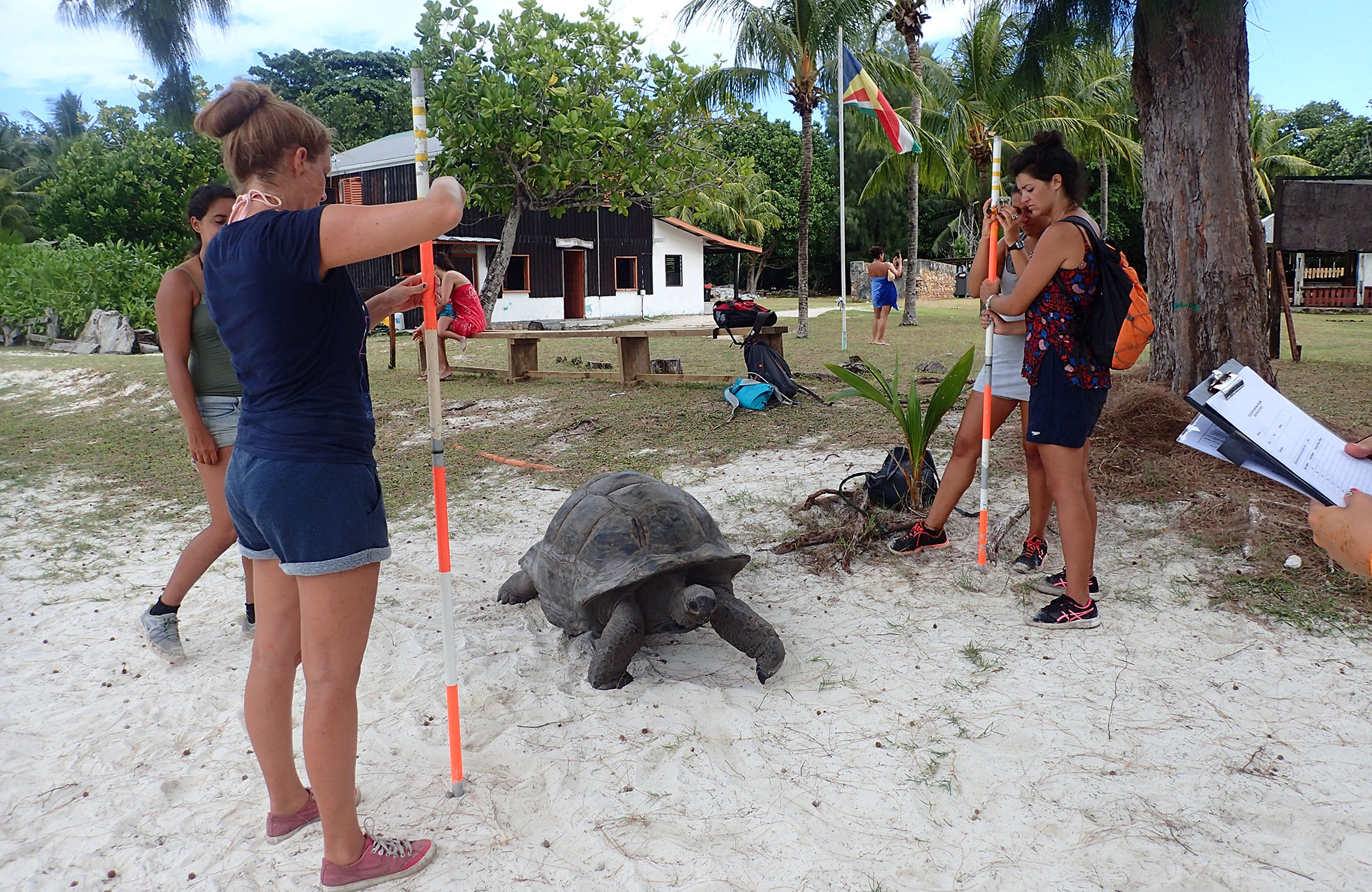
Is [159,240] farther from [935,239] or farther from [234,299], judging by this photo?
[935,239]

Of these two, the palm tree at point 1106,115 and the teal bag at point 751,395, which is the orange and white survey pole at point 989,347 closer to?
the teal bag at point 751,395

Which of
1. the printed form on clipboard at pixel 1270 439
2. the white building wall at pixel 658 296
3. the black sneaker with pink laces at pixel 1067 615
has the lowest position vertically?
the black sneaker with pink laces at pixel 1067 615

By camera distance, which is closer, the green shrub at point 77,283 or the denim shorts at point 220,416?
the denim shorts at point 220,416

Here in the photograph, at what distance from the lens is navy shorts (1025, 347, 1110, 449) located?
11.9 ft

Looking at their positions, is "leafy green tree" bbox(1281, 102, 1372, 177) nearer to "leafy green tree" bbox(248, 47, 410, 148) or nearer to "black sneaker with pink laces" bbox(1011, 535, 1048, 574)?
"black sneaker with pink laces" bbox(1011, 535, 1048, 574)

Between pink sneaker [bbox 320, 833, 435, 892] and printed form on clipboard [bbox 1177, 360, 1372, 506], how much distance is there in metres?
2.39

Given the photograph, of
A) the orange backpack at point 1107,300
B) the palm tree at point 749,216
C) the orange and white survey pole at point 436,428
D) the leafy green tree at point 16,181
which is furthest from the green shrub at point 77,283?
the orange backpack at point 1107,300

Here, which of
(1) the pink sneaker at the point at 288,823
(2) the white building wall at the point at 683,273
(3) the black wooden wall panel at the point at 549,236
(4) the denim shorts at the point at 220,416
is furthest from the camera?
(2) the white building wall at the point at 683,273

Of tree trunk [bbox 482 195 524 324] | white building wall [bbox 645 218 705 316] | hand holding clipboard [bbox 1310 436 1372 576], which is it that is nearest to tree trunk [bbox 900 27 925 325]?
tree trunk [bbox 482 195 524 324]

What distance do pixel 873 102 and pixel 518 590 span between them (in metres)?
11.6

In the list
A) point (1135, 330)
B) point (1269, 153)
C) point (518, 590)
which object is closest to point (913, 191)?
point (1135, 330)

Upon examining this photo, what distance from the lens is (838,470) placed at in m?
6.32

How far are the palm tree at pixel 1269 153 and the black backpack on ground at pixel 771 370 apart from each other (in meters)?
30.6

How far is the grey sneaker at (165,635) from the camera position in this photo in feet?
12.1
